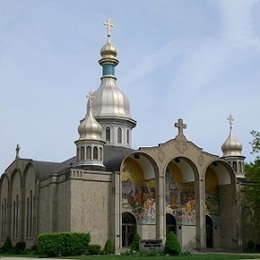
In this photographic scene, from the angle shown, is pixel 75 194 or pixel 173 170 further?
pixel 173 170

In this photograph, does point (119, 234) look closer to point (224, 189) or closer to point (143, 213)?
point (143, 213)

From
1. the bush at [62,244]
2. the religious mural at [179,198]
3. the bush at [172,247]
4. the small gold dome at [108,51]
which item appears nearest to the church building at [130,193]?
the religious mural at [179,198]

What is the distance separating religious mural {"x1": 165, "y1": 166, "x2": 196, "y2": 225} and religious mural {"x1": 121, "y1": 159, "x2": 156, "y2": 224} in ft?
6.18

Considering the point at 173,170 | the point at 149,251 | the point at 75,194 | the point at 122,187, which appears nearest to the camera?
the point at 149,251

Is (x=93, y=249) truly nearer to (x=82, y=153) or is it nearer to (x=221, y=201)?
(x=82, y=153)

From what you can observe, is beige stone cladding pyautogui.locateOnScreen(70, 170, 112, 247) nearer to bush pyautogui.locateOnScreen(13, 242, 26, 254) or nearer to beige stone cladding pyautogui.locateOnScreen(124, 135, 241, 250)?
beige stone cladding pyautogui.locateOnScreen(124, 135, 241, 250)

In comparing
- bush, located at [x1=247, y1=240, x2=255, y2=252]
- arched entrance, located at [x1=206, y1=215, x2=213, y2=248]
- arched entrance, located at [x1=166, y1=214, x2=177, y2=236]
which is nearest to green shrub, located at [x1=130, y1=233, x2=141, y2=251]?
arched entrance, located at [x1=166, y1=214, x2=177, y2=236]

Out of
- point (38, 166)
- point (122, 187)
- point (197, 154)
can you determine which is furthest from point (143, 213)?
point (38, 166)

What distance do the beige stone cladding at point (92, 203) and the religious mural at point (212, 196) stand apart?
10.0 metres

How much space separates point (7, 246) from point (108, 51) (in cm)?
2003

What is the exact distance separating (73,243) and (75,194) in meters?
4.64

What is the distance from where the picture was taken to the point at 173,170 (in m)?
49.5

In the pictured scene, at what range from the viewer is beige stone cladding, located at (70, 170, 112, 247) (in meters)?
42.3

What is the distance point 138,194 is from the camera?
46781 millimetres
